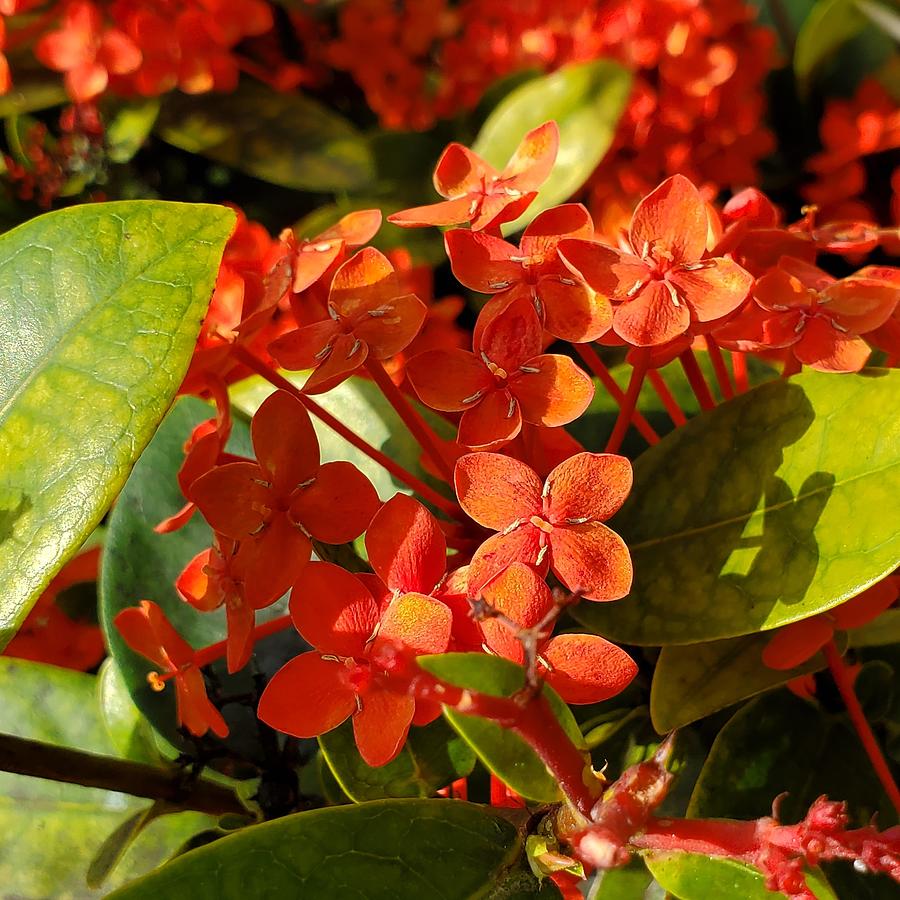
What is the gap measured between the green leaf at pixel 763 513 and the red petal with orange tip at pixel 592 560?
0.30 ft

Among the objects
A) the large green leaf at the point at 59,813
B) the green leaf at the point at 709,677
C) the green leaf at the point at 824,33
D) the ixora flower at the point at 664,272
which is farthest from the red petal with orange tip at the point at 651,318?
the green leaf at the point at 824,33

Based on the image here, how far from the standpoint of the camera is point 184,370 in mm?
487

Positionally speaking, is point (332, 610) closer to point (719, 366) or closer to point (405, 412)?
point (405, 412)

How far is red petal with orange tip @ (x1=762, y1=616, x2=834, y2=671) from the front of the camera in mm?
573

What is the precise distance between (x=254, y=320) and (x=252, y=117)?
694 millimetres

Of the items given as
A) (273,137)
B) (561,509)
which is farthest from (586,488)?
(273,137)

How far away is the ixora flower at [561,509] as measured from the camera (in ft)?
1.63

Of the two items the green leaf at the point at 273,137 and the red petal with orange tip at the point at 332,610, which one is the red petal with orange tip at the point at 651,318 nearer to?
the red petal with orange tip at the point at 332,610

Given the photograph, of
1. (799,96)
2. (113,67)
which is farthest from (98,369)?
(799,96)

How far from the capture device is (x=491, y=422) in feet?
1.77

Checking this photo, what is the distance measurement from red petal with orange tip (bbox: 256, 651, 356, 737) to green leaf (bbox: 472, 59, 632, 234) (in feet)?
2.03

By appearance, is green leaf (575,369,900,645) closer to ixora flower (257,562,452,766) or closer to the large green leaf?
ixora flower (257,562,452,766)

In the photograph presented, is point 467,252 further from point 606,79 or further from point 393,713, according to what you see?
point 606,79

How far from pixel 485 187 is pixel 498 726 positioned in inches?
13.7
